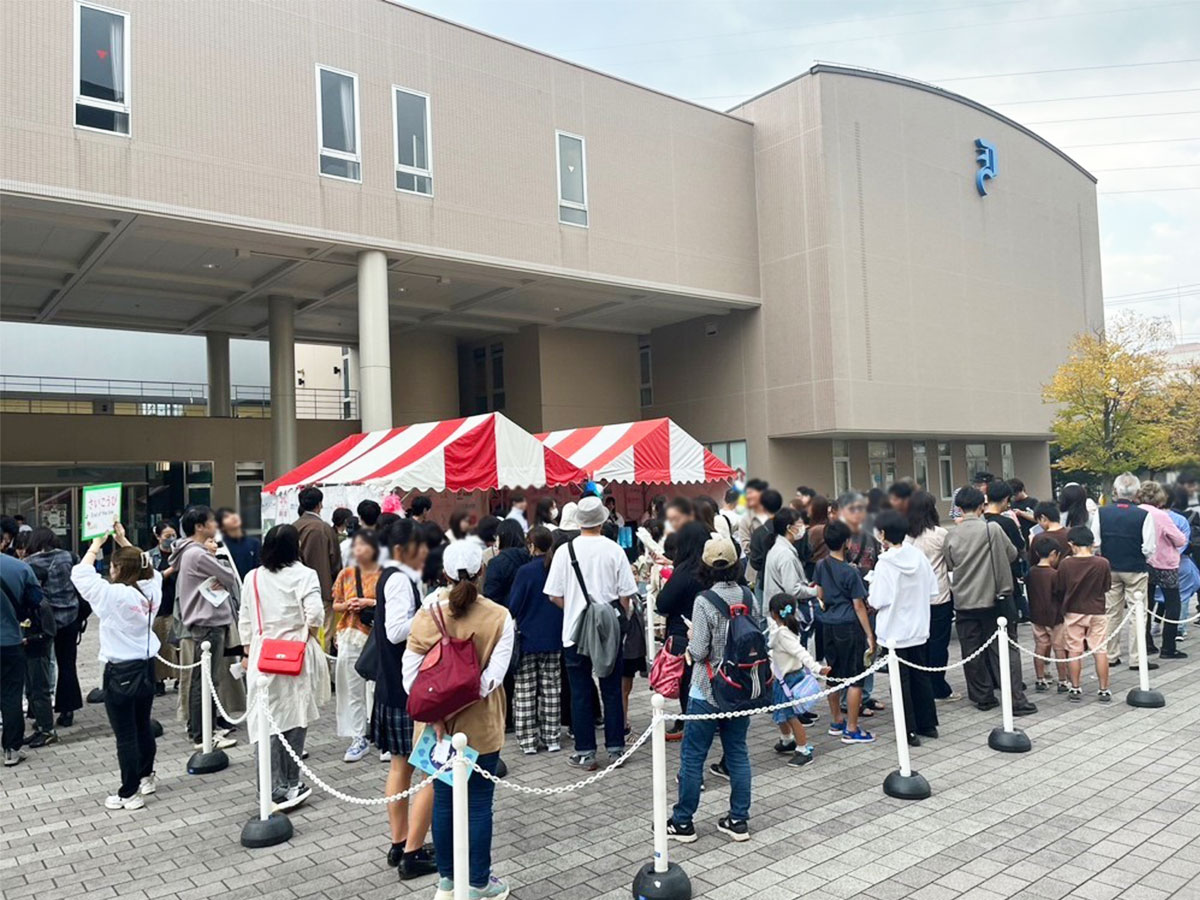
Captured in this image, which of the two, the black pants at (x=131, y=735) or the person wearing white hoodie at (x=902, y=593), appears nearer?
the black pants at (x=131, y=735)

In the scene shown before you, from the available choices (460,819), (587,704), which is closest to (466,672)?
(460,819)

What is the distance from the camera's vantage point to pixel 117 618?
18.7 feet

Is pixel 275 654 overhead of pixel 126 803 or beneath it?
overhead

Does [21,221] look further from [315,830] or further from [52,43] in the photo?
[315,830]

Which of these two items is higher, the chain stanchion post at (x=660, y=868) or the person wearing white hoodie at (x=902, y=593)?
the person wearing white hoodie at (x=902, y=593)

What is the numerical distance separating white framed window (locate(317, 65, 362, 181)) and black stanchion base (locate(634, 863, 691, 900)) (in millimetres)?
16861

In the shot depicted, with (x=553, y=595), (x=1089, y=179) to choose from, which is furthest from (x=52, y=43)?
(x=1089, y=179)

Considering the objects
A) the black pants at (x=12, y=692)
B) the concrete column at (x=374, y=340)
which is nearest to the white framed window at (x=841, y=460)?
the concrete column at (x=374, y=340)

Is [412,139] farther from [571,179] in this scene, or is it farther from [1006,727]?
[1006,727]

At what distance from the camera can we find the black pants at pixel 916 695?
674 centimetres

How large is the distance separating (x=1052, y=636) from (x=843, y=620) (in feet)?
9.58

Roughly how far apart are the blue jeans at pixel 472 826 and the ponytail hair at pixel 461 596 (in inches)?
29.3

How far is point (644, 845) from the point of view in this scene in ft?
16.2

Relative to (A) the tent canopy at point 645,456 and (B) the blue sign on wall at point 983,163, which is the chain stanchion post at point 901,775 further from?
(B) the blue sign on wall at point 983,163
